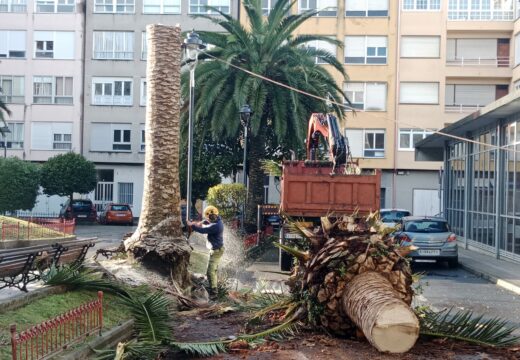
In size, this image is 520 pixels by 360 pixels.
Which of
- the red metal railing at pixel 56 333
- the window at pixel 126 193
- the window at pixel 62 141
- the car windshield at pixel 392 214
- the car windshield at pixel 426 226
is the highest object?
the window at pixel 62 141

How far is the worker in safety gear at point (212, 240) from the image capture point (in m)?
11.2

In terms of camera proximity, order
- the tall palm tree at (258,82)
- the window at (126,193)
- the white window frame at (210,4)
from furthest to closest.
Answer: the window at (126,193)
the white window frame at (210,4)
the tall palm tree at (258,82)

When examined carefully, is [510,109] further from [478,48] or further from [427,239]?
[478,48]

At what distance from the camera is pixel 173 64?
1173cm

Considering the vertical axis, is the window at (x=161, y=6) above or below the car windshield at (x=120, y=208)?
above

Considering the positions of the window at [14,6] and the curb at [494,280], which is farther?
the window at [14,6]

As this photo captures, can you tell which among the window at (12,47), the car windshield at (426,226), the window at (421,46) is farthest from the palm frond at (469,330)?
the window at (12,47)

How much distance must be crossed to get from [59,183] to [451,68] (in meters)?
24.3

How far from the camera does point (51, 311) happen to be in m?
7.51

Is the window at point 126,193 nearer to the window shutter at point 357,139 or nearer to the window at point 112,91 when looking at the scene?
the window at point 112,91

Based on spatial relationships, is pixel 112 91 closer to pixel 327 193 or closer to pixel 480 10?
pixel 480 10

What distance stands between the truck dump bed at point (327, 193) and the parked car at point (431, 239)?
314 centimetres

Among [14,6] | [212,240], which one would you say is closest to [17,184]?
[14,6]

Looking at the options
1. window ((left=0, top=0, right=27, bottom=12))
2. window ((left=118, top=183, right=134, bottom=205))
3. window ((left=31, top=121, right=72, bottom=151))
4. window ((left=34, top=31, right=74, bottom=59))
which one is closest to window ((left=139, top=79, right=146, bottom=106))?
window ((left=31, top=121, right=72, bottom=151))
